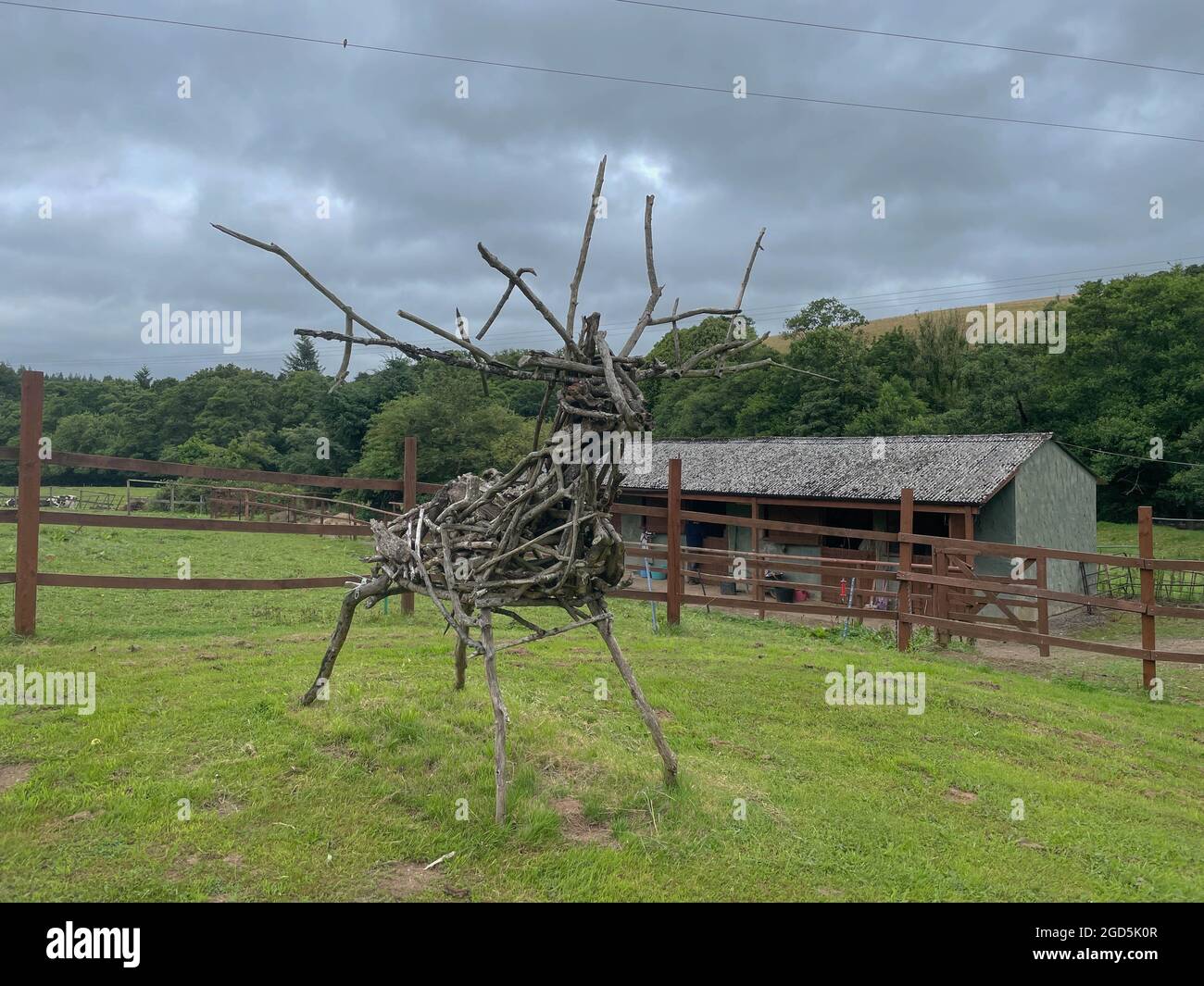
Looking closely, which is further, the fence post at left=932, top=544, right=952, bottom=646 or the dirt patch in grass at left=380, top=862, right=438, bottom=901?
the fence post at left=932, top=544, right=952, bottom=646

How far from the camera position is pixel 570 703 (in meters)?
6.20

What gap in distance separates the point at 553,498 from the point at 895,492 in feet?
58.0

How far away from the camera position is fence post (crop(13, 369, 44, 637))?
744 cm

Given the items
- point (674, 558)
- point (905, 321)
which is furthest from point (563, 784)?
point (905, 321)

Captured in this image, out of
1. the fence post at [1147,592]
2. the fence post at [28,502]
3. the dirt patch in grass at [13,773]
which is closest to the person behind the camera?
the dirt patch in grass at [13,773]

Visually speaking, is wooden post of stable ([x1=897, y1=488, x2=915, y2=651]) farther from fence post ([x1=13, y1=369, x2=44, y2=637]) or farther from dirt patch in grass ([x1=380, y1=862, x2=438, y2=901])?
fence post ([x1=13, y1=369, x2=44, y2=637])

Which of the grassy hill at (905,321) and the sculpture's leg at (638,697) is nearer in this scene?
the sculpture's leg at (638,697)

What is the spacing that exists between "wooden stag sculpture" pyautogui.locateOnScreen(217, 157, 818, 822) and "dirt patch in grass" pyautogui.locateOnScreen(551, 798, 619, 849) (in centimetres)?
Result: 38

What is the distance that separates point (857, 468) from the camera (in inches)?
893

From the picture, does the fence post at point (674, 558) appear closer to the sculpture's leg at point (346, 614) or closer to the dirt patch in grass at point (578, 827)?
the sculpture's leg at point (346, 614)

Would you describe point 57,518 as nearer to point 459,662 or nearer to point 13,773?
point 13,773

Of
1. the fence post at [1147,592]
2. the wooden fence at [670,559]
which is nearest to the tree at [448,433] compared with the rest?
the wooden fence at [670,559]

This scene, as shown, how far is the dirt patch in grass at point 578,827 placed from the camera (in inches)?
160

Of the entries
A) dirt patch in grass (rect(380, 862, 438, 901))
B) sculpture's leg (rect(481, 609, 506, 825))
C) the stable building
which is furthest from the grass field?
the stable building
